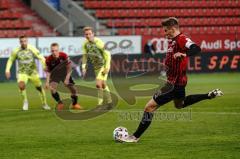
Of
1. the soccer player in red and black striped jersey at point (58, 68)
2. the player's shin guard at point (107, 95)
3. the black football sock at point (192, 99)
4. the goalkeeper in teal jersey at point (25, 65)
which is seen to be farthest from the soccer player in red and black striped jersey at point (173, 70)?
the goalkeeper in teal jersey at point (25, 65)

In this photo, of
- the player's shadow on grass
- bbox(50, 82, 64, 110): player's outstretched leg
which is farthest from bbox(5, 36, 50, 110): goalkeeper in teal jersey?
the player's shadow on grass

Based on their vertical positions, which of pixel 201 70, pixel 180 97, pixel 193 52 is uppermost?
pixel 193 52

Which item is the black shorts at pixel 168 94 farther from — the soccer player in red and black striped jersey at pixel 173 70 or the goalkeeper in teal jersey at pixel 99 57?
the goalkeeper in teal jersey at pixel 99 57

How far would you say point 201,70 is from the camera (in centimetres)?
3669

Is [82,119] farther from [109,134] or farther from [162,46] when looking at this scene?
[162,46]

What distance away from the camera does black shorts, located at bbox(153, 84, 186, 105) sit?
1244 centimetres

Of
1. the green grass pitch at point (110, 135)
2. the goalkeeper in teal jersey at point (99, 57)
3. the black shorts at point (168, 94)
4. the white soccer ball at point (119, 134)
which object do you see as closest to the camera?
the green grass pitch at point (110, 135)

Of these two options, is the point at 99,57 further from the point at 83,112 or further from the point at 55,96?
the point at 83,112

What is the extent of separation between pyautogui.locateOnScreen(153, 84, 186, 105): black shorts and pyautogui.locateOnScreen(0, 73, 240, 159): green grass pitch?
784mm

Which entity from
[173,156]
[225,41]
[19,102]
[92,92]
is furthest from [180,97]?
[225,41]

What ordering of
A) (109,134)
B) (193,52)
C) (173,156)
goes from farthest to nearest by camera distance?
1. (109,134)
2. (193,52)
3. (173,156)

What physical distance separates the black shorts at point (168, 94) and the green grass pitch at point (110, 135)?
784 mm

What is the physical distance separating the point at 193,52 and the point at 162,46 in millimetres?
25226

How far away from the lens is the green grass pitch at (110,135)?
11398 mm
